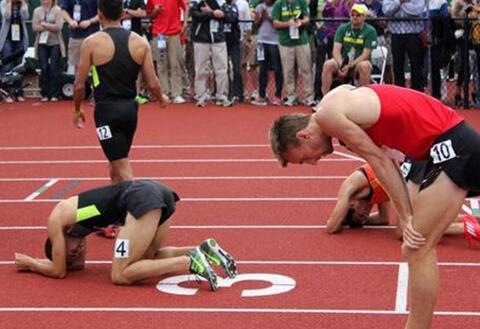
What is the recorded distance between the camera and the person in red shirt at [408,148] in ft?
19.2

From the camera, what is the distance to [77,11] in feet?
64.2

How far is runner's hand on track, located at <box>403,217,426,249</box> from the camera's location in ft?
19.2

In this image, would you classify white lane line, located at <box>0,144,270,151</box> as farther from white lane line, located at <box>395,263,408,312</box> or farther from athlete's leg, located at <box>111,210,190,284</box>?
athlete's leg, located at <box>111,210,190,284</box>

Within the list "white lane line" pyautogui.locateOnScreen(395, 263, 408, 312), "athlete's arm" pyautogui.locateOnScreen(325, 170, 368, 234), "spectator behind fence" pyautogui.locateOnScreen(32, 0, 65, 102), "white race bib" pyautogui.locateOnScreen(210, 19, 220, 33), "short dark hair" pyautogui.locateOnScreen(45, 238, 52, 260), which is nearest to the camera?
"white lane line" pyautogui.locateOnScreen(395, 263, 408, 312)

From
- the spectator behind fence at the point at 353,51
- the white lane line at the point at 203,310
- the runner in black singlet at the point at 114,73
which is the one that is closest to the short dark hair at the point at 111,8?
the runner in black singlet at the point at 114,73

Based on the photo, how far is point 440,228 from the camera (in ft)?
19.4

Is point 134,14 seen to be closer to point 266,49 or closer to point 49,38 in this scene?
point 49,38

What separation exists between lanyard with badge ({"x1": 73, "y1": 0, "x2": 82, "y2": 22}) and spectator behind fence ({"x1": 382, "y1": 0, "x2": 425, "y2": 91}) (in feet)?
18.6

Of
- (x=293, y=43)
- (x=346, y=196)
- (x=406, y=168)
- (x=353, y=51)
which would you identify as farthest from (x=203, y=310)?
(x=293, y=43)

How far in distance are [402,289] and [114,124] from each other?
9.70 ft

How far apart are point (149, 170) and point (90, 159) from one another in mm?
1284

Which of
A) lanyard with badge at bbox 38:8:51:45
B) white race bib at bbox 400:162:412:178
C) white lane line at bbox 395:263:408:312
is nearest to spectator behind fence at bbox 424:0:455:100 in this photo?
lanyard with badge at bbox 38:8:51:45

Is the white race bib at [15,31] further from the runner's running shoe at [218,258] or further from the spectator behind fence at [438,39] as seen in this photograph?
the runner's running shoe at [218,258]

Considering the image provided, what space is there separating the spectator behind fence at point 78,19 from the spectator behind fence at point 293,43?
11.2 ft
